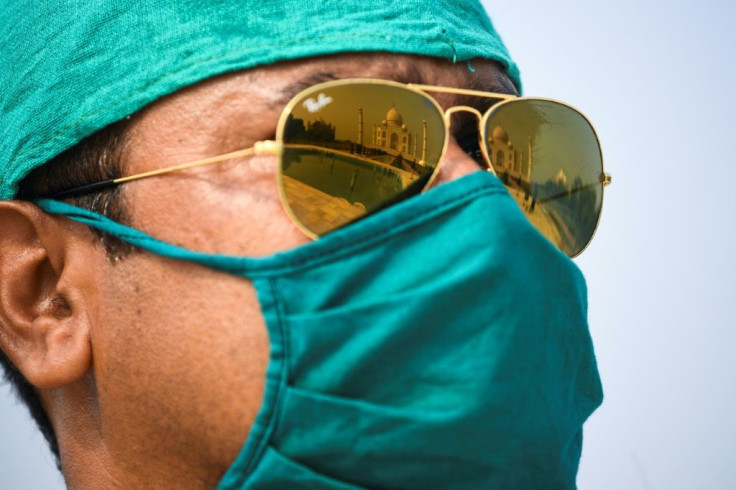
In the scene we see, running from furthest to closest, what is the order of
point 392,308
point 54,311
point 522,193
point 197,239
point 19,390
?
point 19,390, point 522,193, point 54,311, point 197,239, point 392,308

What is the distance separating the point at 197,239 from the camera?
4.75 ft

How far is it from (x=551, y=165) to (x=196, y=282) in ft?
3.17

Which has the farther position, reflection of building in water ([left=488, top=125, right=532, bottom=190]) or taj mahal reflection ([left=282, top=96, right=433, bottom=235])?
reflection of building in water ([left=488, top=125, right=532, bottom=190])

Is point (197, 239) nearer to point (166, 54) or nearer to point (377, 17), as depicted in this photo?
point (166, 54)

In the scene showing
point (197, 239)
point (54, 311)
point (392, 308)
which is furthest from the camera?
point (54, 311)

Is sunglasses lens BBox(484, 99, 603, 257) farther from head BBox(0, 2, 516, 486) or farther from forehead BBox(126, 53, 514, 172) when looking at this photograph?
forehead BBox(126, 53, 514, 172)

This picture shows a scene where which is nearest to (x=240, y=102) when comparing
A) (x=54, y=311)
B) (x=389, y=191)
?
(x=389, y=191)

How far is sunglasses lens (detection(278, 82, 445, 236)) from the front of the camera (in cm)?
143

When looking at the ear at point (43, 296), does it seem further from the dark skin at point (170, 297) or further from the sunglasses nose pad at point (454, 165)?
the sunglasses nose pad at point (454, 165)

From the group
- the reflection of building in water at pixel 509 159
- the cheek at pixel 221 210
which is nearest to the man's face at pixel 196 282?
the cheek at pixel 221 210

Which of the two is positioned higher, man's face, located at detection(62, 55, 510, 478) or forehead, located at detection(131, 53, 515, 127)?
forehead, located at detection(131, 53, 515, 127)

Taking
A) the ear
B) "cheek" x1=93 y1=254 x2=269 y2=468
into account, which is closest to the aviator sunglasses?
the ear

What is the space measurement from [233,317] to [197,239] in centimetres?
18

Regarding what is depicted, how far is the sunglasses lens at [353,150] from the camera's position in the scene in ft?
4.70
